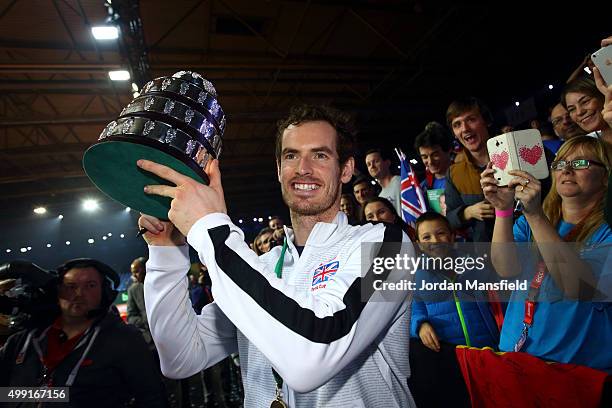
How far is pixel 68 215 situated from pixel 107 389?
961 inches

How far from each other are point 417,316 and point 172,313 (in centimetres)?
222

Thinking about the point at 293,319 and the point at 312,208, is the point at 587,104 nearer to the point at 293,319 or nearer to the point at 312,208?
the point at 312,208

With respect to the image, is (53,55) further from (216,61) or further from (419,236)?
(419,236)

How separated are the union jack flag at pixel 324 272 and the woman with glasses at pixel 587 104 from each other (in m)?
2.27

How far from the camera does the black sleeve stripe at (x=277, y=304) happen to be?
101cm

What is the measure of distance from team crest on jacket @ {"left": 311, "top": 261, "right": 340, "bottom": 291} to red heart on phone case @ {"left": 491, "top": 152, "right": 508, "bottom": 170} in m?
1.36

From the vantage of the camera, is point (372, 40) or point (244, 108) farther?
point (244, 108)

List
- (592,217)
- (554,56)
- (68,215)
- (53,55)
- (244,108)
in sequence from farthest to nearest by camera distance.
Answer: (68,215) < (244,108) < (53,55) < (554,56) < (592,217)

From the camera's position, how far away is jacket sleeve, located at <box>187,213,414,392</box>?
1.00 metres

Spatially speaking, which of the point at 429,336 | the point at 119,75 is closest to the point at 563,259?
the point at 429,336

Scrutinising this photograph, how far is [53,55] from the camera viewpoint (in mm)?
9383

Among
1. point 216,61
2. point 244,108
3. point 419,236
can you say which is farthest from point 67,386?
point 244,108

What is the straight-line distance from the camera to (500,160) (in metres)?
2.18

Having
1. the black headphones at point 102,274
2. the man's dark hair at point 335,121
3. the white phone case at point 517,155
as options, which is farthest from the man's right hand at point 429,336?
the black headphones at point 102,274
